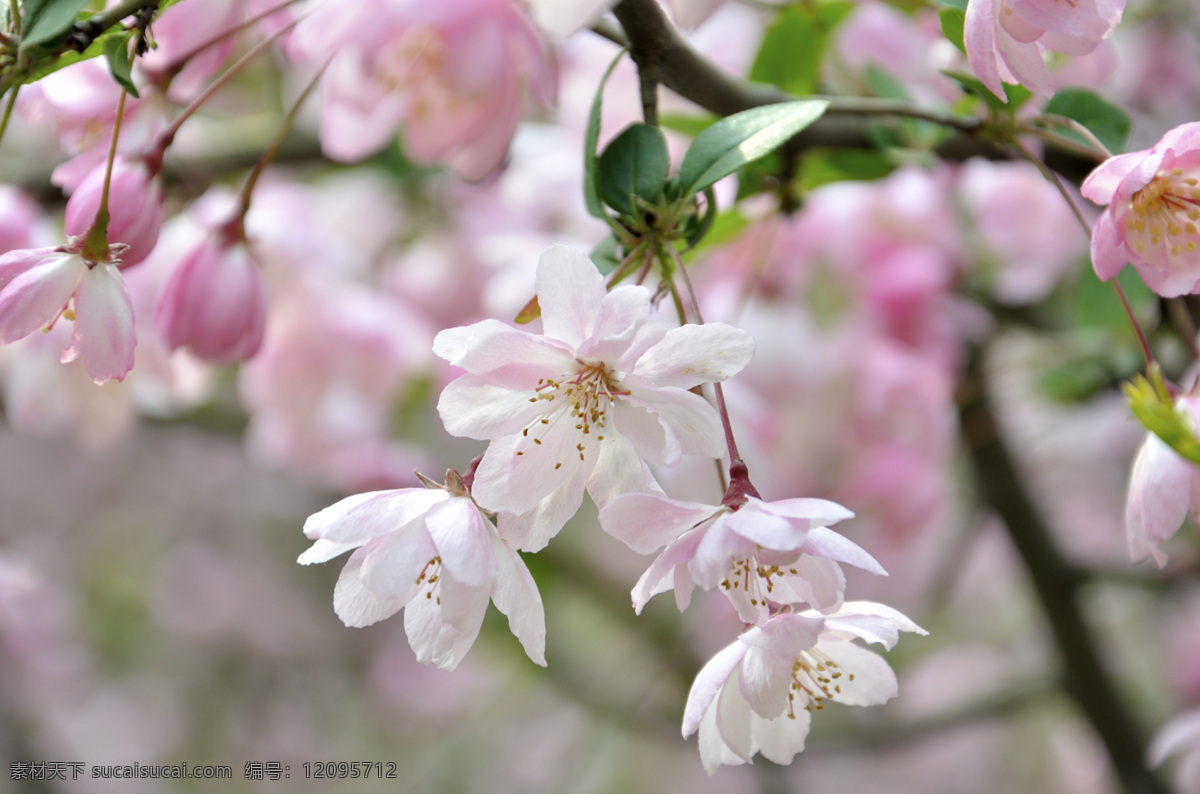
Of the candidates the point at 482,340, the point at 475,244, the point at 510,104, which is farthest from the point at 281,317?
the point at 482,340

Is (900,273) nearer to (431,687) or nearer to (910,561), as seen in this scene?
(910,561)

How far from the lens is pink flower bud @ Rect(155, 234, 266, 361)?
59 cm

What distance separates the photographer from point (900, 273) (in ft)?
4.15

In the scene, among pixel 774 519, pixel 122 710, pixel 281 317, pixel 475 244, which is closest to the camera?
pixel 774 519

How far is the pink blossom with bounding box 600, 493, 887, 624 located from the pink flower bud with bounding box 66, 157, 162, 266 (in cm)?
32

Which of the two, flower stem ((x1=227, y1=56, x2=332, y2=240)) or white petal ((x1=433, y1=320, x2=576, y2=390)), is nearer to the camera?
white petal ((x1=433, y1=320, x2=576, y2=390))

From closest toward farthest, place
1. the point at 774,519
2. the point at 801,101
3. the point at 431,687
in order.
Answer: the point at 774,519 < the point at 801,101 < the point at 431,687

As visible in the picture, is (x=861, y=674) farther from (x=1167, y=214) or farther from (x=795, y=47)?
(x=795, y=47)

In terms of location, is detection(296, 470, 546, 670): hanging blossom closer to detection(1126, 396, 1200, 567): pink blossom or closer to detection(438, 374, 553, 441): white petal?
detection(438, 374, 553, 441): white petal

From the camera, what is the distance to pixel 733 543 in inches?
15.3

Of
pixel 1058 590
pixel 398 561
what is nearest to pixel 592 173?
pixel 398 561

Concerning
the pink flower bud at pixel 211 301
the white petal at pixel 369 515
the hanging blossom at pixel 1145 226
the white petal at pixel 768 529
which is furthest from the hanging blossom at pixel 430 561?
the hanging blossom at pixel 1145 226

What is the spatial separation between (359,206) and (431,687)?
1859 millimetres

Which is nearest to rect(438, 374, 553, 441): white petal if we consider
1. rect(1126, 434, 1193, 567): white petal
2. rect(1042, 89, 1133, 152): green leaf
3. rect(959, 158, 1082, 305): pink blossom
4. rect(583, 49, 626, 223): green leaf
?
rect(583, 49, 626, 223): green leaf
